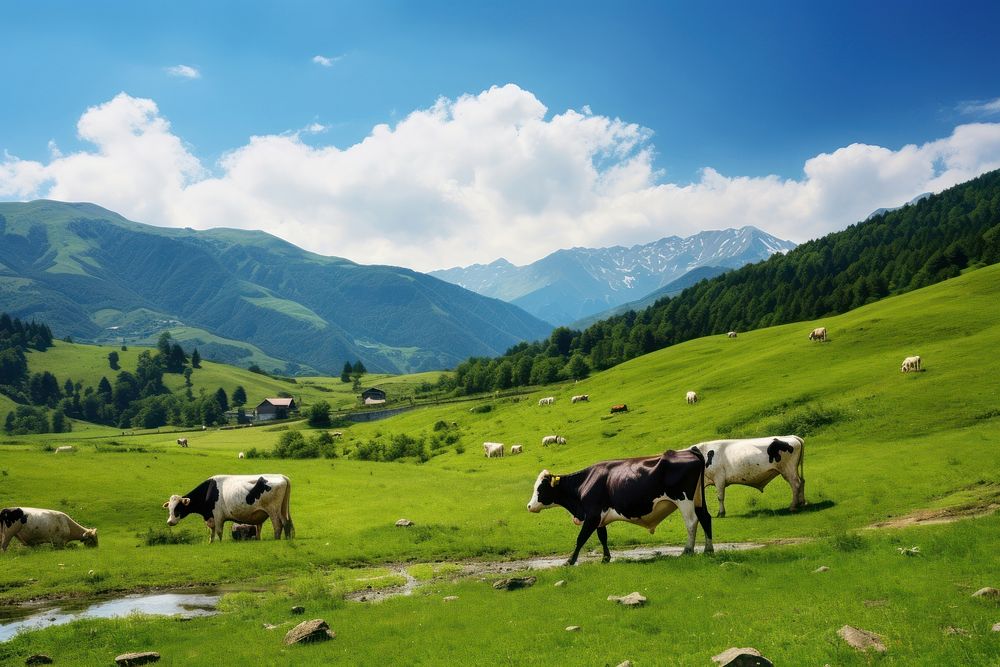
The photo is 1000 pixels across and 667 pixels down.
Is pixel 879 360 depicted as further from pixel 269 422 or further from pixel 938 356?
pixel 269 422

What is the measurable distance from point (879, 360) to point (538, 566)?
1867 inches

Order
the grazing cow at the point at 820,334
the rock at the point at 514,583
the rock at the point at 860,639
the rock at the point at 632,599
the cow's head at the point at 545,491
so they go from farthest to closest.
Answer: the grazing cow at the point at 820,334, the cow's head at the point at 545,491, the rock at the point at 514,583, the rock at the point at 632,599, the rock at the point at 860,639

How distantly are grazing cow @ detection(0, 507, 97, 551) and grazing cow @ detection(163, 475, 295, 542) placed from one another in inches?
159

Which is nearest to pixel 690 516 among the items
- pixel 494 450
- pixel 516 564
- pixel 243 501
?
Answer: pixel 516 564

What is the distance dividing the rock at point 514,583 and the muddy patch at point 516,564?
1.95m

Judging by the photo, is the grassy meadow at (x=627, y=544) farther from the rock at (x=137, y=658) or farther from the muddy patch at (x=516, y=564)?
the muddy patch at (x=516, y=564)

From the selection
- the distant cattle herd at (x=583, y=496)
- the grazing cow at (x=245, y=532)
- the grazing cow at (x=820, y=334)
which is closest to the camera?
the distant cattle herd at (x=583, y=496)

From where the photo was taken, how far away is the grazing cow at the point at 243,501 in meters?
30.9

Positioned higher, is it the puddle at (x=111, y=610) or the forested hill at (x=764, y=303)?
the forested hill at (x=764, y=303)

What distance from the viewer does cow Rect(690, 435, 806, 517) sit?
96.3 feet

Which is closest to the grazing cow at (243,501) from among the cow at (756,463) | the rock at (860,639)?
the cow at (756,463)

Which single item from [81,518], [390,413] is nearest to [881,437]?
[81,518]

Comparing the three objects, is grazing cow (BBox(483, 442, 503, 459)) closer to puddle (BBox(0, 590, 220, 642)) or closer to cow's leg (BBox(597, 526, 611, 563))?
puddle (BBox(0, 590, 220, 642))

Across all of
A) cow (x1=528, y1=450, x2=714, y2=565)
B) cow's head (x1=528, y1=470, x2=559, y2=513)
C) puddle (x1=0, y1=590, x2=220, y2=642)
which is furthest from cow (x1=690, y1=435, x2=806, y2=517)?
puddle (x1=0, y1=590, x2=220, y2=642)
